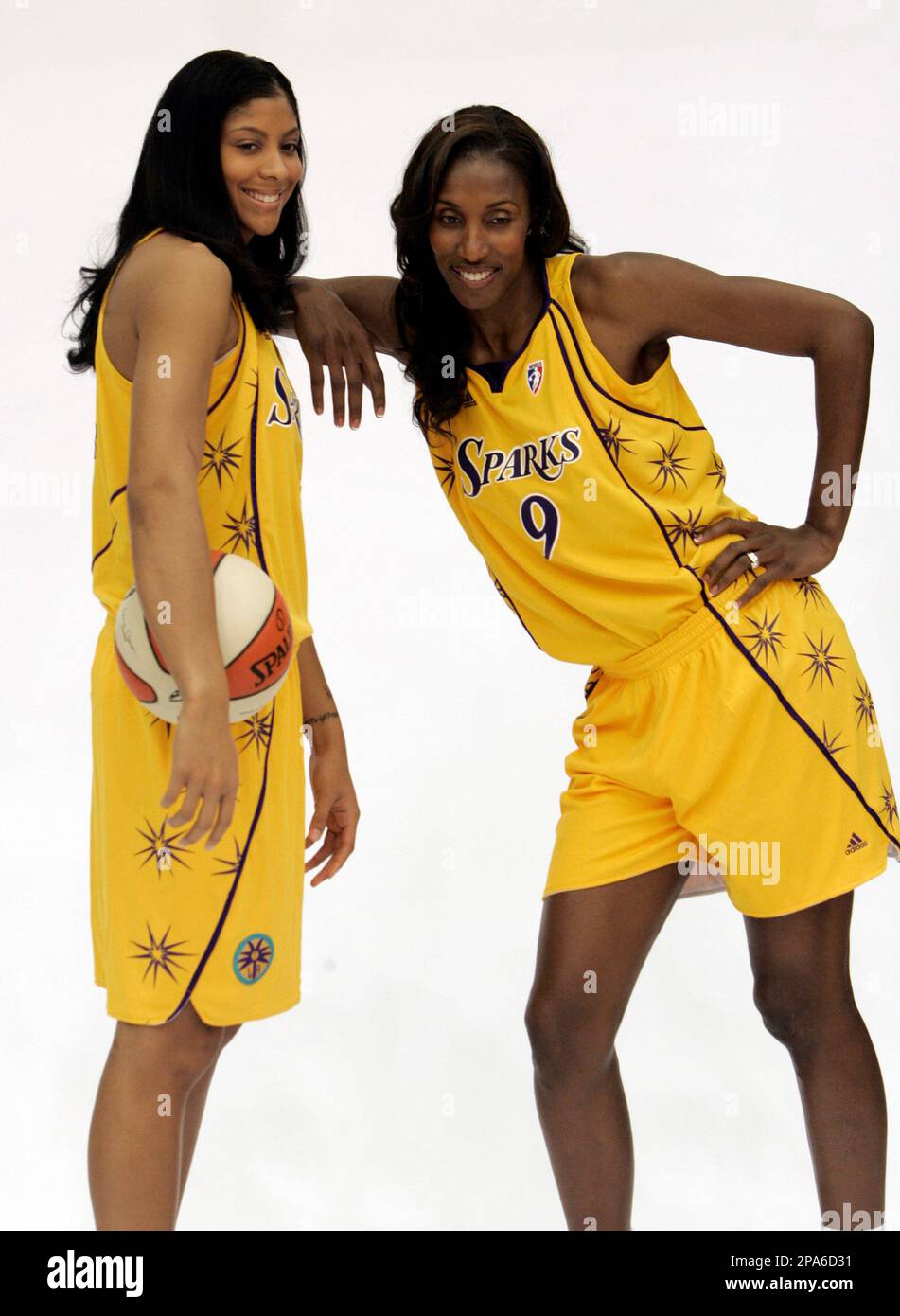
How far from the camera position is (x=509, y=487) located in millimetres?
2668

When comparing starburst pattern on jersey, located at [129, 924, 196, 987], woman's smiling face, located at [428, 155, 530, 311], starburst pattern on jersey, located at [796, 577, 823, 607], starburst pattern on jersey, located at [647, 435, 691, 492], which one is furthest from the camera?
starburst pattern on jersey, located at [796, 577, 823, 607]

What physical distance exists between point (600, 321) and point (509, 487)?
1.02ft

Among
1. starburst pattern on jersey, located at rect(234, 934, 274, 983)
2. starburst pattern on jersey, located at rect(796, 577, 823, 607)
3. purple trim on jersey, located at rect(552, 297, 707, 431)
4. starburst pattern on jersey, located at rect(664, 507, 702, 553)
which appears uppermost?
purple trim on jersey, located at rect(552, 297, 707, 431)

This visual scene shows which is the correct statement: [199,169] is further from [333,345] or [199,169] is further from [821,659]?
[821,659]

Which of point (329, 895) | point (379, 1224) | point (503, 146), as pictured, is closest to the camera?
point (503, 146)

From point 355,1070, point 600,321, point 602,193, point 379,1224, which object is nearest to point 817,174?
point 602,193

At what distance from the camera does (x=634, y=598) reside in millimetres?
2676

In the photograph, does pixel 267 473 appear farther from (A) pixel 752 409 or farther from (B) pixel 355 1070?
(A) pixel 752 409

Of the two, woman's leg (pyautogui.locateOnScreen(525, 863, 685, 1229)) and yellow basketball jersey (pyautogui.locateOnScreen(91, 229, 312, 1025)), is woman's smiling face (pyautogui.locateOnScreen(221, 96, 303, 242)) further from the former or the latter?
woman's leg (pyautogui.locateOnScreen(525, 863, 685, 1229))

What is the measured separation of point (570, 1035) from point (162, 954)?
2.51 feet

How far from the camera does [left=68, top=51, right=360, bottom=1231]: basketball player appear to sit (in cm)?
230

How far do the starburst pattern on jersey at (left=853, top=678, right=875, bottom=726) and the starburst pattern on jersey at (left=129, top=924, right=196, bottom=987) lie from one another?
3.92ft

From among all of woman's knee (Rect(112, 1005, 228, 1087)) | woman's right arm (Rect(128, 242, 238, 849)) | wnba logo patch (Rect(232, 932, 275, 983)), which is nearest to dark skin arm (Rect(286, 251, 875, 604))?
woman's right arm (Rect(128, 242, 238, 849))

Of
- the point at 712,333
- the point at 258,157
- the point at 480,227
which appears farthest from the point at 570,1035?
the point at 258,157
